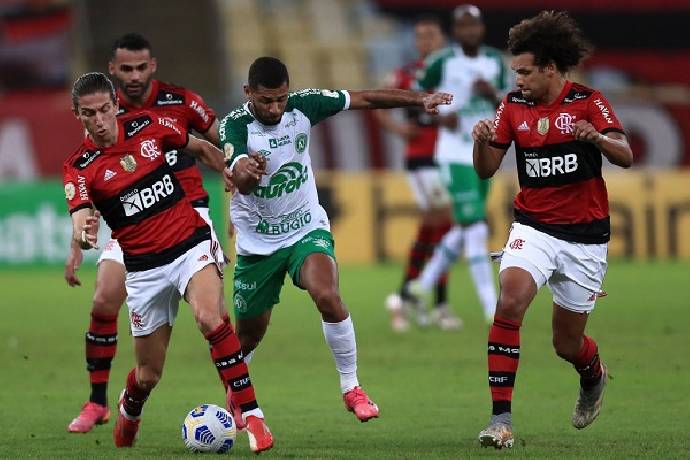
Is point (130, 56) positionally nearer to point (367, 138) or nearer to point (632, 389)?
point (632, 389)

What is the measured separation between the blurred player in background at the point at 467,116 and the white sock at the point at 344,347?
16.7ft

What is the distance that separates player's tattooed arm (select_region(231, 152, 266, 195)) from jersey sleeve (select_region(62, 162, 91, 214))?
0.78 metres

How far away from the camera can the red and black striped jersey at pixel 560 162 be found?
7.52 meters

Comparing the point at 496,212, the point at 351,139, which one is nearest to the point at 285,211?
the point at 496,212

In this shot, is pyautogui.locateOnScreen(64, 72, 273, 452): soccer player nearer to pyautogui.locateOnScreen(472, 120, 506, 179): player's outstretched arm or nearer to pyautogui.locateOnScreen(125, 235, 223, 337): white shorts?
pyautogui.locateOnScreen(125, 235, 223, 337): white shorts

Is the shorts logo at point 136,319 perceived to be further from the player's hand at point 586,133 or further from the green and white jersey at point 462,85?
the green and white jersey at point 462,85

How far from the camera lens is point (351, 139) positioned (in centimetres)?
2325

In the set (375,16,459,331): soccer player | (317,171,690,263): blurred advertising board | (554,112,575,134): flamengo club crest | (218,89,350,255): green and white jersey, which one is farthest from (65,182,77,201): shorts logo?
(317,171,690,263): blurred advertising board

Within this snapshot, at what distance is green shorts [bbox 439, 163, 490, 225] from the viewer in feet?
42.9

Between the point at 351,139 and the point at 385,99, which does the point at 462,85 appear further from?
the point at 351,139

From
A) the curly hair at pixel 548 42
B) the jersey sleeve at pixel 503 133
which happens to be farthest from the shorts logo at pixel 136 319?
the curly hair at pixel 548 42

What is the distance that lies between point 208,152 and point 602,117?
2208 millimetres

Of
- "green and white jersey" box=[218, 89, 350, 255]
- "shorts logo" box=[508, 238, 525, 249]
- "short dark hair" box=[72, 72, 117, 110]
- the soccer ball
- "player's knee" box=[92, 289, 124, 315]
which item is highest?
"short dark hair" box=[72, 72, 117, 110]

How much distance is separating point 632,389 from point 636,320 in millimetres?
4108
